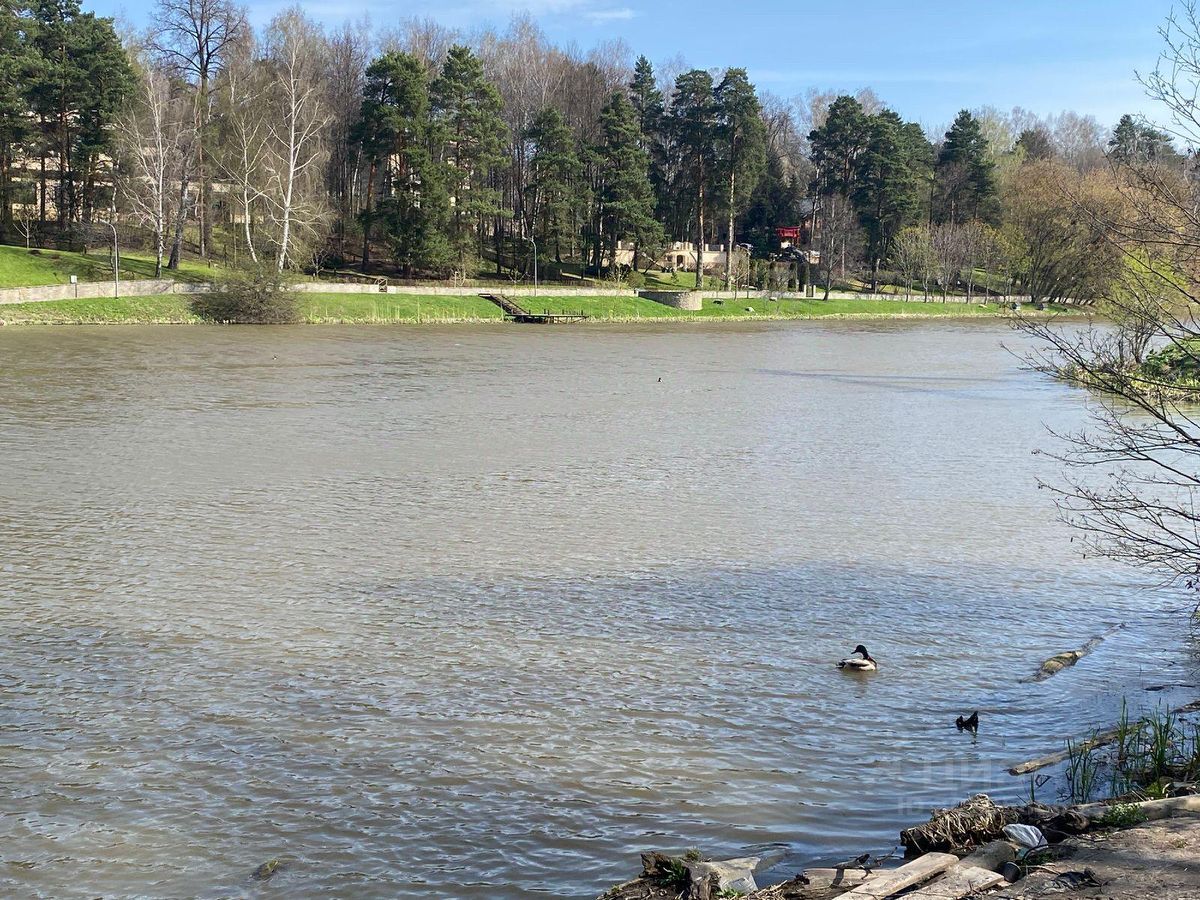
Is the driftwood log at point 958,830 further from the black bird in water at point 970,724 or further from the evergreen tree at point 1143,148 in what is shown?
the evergreen tree at point 1143,148

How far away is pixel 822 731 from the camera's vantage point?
28.3 feet

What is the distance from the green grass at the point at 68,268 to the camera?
57.6 metres

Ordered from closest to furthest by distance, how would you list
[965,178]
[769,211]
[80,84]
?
[80,84] < [769,211] < [965,178]

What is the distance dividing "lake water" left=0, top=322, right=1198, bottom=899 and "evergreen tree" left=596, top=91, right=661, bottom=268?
6083 centimetres

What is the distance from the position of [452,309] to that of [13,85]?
27.1m

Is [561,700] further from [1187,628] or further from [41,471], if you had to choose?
[41,471]

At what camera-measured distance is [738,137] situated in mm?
91000

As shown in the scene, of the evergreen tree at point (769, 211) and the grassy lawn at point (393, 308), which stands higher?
the evergreen tree at point (769, 211)

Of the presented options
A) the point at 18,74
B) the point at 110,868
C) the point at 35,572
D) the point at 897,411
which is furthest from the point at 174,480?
the point at 18,74

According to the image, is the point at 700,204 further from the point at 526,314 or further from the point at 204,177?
the point at 204,177

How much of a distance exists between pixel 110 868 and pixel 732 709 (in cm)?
463

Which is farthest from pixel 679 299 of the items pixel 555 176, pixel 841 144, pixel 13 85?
pixel 13 85

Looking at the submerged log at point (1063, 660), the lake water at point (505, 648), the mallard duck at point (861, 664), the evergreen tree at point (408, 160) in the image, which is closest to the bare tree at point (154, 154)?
the evergreen tree at point (408, 160)

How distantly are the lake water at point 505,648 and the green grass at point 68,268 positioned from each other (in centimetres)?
3838
